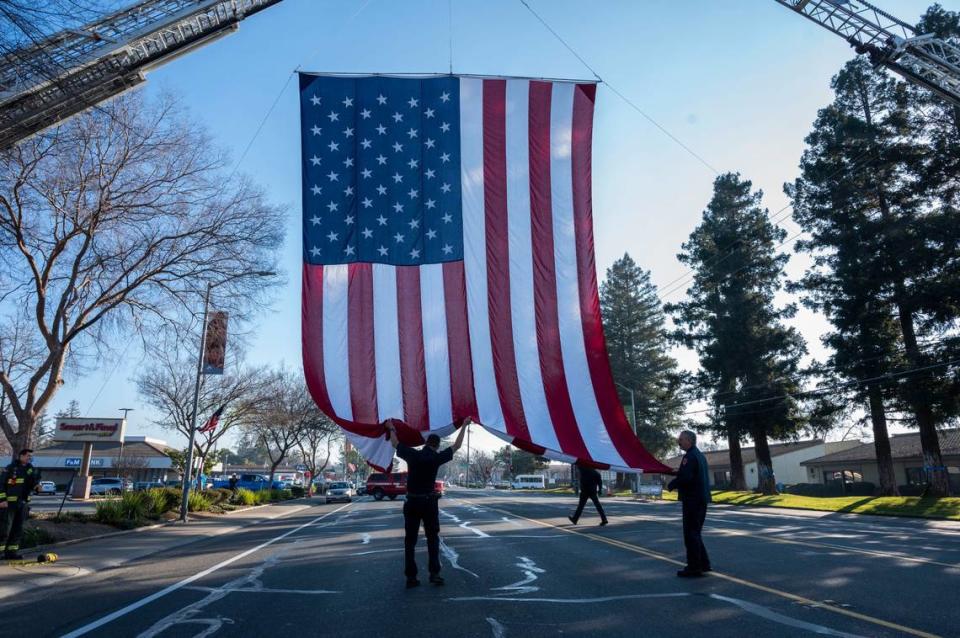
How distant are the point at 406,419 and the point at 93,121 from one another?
44.3ft

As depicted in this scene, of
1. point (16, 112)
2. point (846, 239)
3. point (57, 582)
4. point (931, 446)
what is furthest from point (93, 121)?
point (931, 446)

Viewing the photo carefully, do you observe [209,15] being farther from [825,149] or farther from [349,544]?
[825,149]

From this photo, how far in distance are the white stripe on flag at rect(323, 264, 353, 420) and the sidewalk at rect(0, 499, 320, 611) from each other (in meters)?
4.61

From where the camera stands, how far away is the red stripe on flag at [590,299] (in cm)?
707

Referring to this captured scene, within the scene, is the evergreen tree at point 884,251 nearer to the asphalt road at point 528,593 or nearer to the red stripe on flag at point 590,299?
the asphalt road at point 528,593

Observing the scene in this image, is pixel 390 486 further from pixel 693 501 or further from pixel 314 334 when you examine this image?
pixel 314 334

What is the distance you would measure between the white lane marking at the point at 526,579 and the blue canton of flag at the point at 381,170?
419 centimetres

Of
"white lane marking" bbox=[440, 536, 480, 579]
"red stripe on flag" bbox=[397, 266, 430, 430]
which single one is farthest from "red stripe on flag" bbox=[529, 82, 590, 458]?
"white lane marking" bbox=[440, 536, 480, 579]

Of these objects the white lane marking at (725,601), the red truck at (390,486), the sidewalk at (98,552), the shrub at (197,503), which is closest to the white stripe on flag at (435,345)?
the white lane marking at (725,601)

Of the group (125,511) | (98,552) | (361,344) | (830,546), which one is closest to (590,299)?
(361,344)

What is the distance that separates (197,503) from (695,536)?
2259cm

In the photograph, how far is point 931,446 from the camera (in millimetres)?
28688

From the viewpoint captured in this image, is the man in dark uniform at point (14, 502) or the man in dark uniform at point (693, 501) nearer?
the man in dark uniform at point (693, 501)

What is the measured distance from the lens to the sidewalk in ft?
29.3
